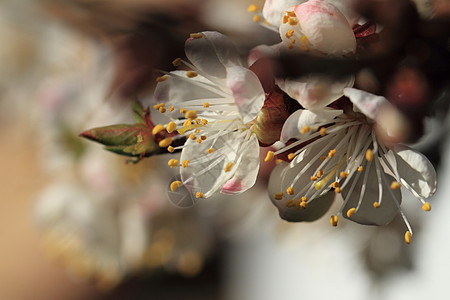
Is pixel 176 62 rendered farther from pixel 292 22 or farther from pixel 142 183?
pixel 142 183

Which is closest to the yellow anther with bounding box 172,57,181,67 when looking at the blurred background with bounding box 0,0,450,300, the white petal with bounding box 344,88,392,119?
the blurred background with bounding box 0,0,450,300

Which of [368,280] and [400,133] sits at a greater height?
[400,133]

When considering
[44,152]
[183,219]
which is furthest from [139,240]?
[44,152]

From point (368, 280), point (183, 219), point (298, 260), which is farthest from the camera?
point (298, 260)

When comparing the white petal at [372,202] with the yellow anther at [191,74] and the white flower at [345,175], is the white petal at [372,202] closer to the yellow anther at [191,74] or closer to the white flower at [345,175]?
the white flower at [345,175]

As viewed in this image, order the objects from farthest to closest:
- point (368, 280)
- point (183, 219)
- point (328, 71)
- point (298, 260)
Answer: point (298, 260) → point (183, 219) → point (368, 280) → point (328, 71)

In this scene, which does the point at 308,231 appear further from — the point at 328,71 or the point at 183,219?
the point at 328,71

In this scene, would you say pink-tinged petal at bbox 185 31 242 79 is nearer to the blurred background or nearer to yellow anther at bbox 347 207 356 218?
the blurred background
